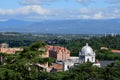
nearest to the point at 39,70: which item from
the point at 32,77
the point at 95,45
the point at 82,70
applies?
the point at 32,77

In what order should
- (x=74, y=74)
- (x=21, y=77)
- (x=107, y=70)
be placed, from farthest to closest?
(x=107, y=70), (x=74, y=74), (x=21, y=77)

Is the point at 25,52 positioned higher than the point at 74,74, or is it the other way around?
the point at 25,52

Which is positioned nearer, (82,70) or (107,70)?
(82,70)

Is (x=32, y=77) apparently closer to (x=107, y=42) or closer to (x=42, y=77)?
(x=42, y=77)

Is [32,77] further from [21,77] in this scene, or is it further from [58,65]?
[58,65]

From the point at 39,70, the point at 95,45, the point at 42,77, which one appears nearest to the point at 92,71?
the point at 42,77

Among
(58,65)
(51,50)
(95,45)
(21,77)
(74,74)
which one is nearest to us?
(21,77)

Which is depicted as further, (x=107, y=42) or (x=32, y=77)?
(x=107, y=42)

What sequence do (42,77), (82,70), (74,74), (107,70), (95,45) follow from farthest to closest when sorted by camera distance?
1. (95,45)
2. (107,70)
3. (82,70)
4. (74,74)
5. (42,77)

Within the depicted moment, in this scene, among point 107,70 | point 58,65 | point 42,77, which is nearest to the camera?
point 42,77
